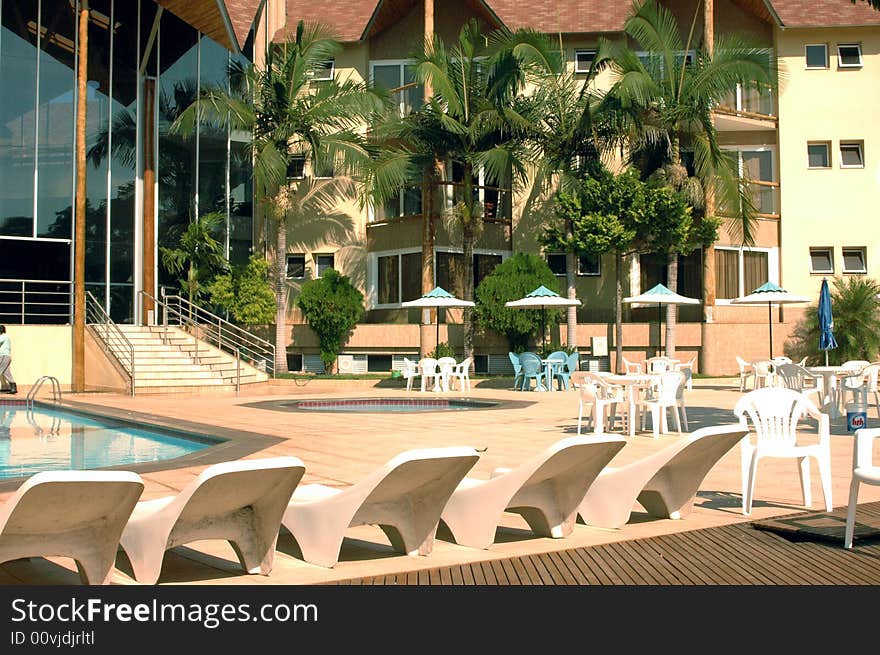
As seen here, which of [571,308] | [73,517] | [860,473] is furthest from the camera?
[571,308]

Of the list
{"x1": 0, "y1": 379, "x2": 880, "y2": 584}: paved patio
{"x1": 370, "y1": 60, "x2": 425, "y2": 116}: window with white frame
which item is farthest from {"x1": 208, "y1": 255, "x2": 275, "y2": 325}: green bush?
{"x1": 370, "y1": 60, "x2": 425, "y2": 116}: window with white frame

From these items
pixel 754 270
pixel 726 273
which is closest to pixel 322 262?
pixel 726 273

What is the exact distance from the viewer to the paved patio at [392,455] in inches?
210

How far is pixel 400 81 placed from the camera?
101ft

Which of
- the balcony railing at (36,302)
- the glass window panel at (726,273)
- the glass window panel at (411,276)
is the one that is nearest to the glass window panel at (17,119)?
the balcony railing at (36,302)

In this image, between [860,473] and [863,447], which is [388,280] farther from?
[860,473]

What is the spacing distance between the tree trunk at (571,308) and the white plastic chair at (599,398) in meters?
13.5

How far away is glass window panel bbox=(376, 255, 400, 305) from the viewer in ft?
96.8

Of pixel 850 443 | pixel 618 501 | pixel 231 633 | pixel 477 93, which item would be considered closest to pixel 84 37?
pixel 477 93

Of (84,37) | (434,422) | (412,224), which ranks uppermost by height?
(84,37)

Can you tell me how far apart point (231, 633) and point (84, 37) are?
63.8 ft

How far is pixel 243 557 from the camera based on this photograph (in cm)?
513

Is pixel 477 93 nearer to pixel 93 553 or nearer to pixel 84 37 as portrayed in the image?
pixel 84 37

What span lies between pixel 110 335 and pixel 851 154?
20739 mm
